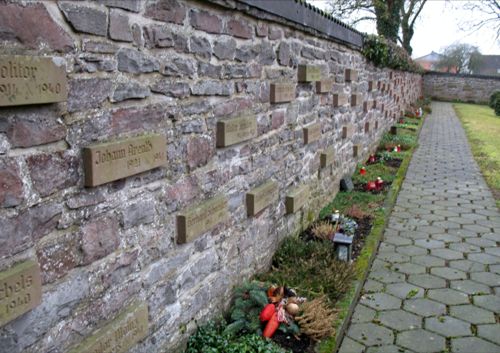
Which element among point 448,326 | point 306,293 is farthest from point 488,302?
point 306,293

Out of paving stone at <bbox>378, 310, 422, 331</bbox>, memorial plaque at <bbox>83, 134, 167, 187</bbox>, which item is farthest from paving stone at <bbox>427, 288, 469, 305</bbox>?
memorial plaque at <bbox>83, 134, 167, 187</bbox>

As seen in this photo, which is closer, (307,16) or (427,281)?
(427,281)

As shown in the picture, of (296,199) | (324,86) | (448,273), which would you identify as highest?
(324,86)

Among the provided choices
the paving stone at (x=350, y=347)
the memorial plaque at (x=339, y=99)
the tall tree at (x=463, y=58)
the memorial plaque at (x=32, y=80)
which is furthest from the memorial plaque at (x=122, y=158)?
the tall tree at (x=463, y=58)

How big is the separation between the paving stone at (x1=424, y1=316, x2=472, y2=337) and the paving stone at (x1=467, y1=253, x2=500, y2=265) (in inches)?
52.9

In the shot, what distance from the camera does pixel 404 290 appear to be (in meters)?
4.14

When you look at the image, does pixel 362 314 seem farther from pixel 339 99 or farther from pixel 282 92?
pixel 339 99

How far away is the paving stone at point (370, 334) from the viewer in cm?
337

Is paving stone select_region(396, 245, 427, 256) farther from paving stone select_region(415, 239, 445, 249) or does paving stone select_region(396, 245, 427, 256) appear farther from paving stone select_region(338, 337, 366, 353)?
paving stone select_region(338, 337, 366, 353)

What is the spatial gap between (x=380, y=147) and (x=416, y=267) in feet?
20.5

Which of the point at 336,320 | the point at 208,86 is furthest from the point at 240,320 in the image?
the point at 208,86

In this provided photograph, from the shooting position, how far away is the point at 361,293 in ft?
13.4

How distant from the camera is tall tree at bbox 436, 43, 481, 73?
133ft

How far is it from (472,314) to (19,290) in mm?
3356
